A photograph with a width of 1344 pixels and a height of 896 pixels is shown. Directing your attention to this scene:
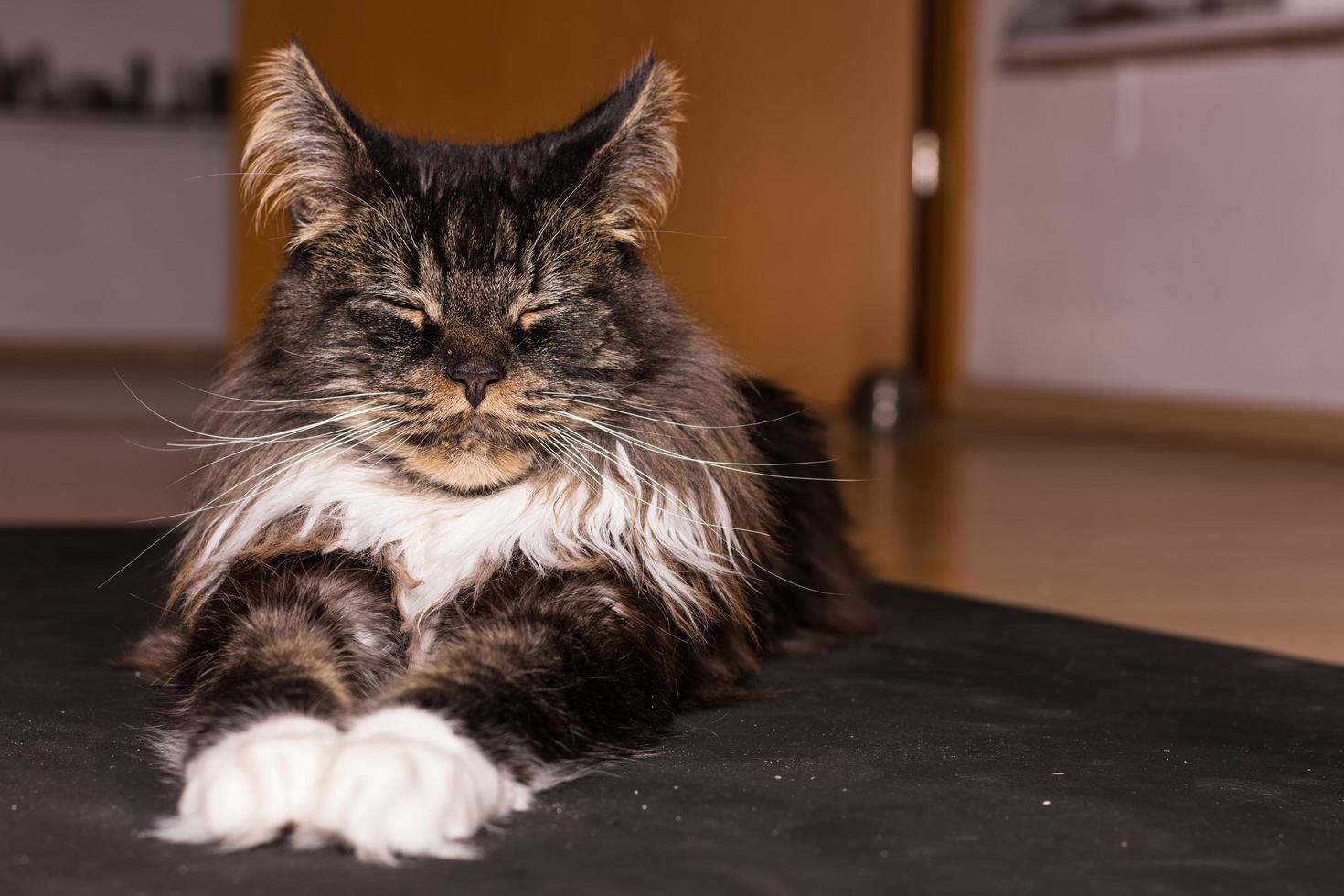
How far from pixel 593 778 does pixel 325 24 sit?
13.9ft

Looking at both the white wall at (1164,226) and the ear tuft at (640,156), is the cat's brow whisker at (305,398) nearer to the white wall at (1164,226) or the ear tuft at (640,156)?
the ear tuft at (640,156)

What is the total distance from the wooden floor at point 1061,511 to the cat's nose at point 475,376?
2.94ft

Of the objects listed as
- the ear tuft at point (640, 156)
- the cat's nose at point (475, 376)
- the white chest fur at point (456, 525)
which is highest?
the ear tuft at point (640, 156)

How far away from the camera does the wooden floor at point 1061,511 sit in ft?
8.82

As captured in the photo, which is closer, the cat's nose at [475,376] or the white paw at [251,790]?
the white paw at [251,790]

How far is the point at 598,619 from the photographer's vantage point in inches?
61.4

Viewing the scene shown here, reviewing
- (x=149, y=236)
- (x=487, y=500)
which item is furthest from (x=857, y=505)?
(x=149, y=236)

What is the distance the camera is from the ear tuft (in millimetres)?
1729

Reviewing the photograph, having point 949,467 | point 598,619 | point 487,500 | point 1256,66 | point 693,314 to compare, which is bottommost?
point 949,467

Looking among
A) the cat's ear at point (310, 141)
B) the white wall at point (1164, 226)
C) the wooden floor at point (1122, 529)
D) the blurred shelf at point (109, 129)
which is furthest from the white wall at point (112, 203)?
the cat's ear at point (310, 141)

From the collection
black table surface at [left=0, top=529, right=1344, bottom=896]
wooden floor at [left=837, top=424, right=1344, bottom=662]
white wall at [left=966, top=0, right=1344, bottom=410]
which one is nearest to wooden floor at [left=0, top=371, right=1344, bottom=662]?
wooden floor at [left=837, top=424, right=1344, bottom=662]

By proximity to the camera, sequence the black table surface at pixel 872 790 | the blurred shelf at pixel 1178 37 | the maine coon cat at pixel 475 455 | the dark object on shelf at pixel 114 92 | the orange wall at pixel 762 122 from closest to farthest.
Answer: the black table surface at pixel 872 790
the maine coon cat at pixel 475 455
the blurred shelf at pixel 1178 37
the orange wall at pixel 762 122
the dark object on shelf at pixel 114 92

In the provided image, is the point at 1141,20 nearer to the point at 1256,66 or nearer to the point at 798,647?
the point at 1256,66

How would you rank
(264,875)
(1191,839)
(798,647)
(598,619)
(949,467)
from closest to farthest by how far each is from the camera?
(264,875) → (1191,839) → (598,619) → (798,647) → (949,467)
